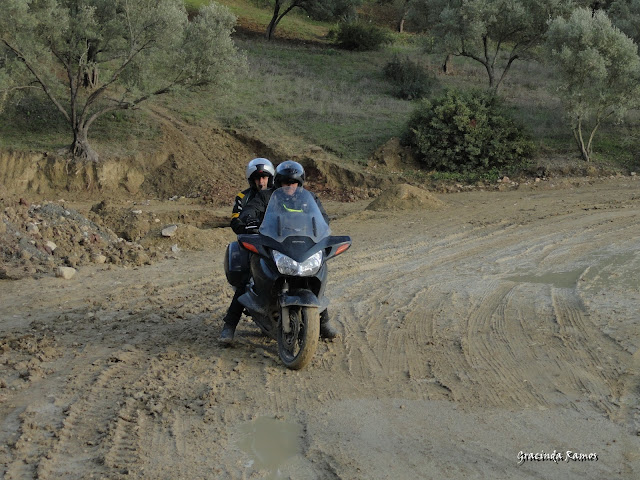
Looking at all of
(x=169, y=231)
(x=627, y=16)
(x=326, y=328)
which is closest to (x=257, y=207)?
(x=326, y=328)

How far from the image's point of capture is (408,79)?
3359cm

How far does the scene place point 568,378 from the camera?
604cm

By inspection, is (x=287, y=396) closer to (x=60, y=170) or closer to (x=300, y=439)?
(x=300, y=439)

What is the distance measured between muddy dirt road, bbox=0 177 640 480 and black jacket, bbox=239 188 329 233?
1290mm

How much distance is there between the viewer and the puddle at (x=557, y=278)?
373 inches

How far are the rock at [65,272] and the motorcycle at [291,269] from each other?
4343mm

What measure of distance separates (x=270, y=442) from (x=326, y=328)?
222 centimetres

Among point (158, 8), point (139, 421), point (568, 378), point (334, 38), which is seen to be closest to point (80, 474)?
point (139, 421)

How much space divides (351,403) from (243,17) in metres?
44.7

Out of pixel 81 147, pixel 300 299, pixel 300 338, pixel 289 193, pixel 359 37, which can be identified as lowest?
pixel 81 147

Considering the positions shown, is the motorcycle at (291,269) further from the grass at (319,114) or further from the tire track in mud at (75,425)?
the grass at (319,114)

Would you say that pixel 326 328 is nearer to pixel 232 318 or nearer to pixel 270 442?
pixel 232 318

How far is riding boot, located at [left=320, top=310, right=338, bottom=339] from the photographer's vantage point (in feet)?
23.4

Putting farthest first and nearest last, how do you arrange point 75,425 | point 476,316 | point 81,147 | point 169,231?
point 81,147 → point 169,231 → point 476,316 → point 75,425
